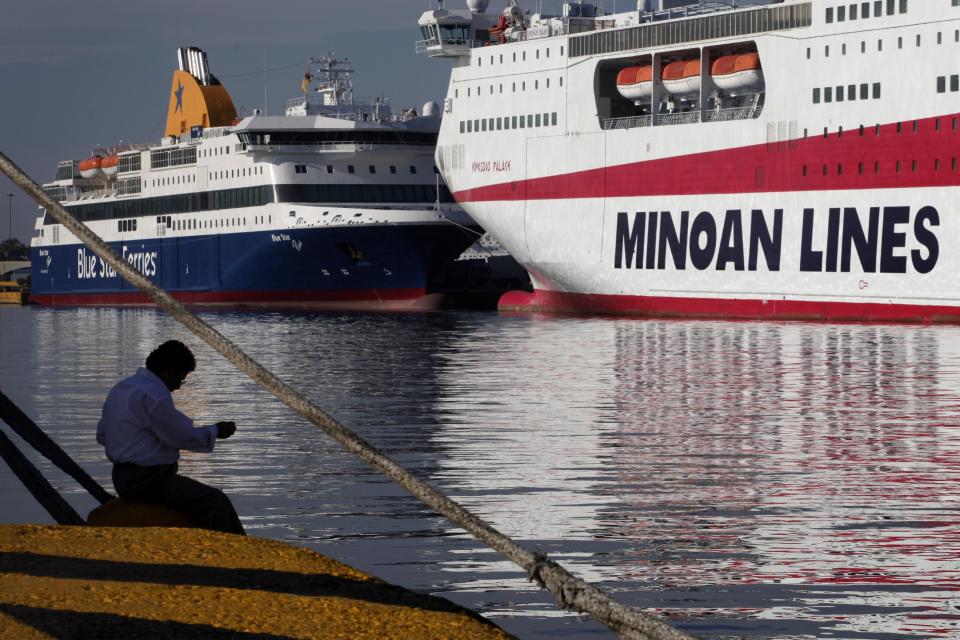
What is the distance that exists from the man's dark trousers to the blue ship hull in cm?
4724

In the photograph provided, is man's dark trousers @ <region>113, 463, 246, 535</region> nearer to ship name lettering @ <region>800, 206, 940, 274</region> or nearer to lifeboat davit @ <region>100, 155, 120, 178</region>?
ship name lettering @ <region>800, 206, 940, 274</region>

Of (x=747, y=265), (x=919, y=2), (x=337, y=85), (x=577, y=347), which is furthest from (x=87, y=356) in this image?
(x=337, y=85)

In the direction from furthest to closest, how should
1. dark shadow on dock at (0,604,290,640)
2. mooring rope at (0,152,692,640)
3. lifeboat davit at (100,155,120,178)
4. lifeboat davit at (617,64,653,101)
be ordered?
1. lifeboat davit at (100,155,120,178)
2. lifeboat davit at (617,64,653,101)
3. dark shadow on dock at (0,604,290,640)
4. mooring rope at (0,152,692,640)

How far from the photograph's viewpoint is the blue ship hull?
5503 cm

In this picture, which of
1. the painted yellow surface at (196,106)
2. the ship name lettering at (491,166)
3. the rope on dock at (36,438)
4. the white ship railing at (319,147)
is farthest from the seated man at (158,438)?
the painted yellow surface at (196,106)

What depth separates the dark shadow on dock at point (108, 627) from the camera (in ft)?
18.2

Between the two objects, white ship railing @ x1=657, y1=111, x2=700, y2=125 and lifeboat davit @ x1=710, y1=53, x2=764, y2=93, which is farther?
white ship railing @ x1=657, y1=111, x2=700, y2=125

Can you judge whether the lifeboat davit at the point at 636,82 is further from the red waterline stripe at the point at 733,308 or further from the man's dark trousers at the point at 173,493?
the man's dark trousers at the point at 173,493

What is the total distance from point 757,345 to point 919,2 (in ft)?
38.3

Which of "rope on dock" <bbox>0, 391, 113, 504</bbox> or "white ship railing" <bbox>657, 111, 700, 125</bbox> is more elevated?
"white ship railing" <bbox>657, 111, 700, 125</bbox>

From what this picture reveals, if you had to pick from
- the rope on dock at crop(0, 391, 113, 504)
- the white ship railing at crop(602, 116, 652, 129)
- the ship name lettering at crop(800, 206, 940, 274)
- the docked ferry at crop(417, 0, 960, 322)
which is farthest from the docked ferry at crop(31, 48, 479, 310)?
the rope on dock at crop(0, 391, 113, 504)

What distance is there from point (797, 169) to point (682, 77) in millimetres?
5535

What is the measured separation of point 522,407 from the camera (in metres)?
17.8

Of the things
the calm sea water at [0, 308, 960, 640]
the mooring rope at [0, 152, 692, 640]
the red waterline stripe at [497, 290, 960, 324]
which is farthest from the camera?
the red waterline stripe at [497, 290, 960, 324]
